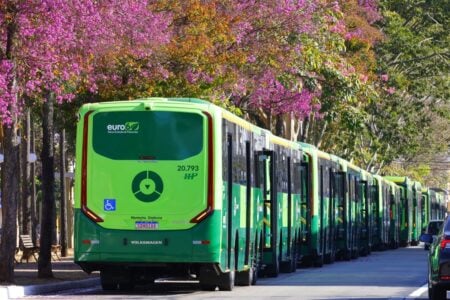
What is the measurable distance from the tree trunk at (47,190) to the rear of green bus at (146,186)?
5.24 meters

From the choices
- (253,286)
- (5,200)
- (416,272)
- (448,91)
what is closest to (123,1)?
(5,200)

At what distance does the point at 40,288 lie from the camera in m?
25.1

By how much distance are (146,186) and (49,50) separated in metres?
2.80

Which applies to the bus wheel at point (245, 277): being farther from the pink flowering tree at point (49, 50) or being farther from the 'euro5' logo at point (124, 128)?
the 'euro5' logo at point (124, 128)

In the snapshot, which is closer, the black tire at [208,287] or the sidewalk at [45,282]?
the sidewalk at [45,282]

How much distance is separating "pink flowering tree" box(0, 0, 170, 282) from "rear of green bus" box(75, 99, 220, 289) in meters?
1.24

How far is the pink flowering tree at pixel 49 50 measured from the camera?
23125 millimetres

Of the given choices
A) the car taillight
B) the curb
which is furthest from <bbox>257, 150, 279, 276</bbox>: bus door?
the car taillight

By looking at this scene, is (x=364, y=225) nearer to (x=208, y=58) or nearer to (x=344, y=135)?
(x=344, y=135)

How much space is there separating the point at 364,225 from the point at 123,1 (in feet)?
90.7

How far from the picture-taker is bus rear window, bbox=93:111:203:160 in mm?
23297

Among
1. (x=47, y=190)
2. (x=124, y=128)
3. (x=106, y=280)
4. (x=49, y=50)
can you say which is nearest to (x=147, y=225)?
(x=124, y=128)

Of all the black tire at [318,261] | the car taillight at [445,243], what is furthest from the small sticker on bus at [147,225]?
the black tire at [318,261]

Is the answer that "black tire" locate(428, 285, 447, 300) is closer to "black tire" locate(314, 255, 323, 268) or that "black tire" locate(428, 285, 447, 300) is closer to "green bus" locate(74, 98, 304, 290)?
"green bus" locate(74, 98, 304, 290)
